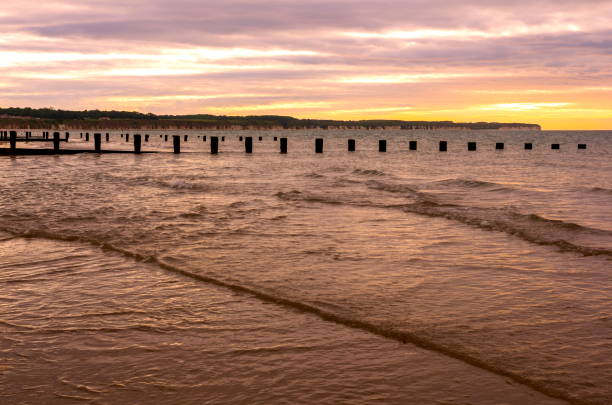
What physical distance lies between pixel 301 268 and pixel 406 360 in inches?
112

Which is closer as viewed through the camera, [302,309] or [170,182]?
[302,309]

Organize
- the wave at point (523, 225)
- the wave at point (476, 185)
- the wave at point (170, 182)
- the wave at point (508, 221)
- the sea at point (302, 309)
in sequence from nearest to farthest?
the sea at point (302, 309) → the wave at point (523, 225) → the wave at point (508, 221) → the wave at point (170, 182) → the wave at point (476, 185)

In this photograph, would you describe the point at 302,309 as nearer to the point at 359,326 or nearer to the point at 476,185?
the point at 359,326

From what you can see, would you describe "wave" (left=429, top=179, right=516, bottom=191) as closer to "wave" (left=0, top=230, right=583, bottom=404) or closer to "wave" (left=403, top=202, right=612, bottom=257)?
"wave" (left=403, top=202, right=612, bottom=257)

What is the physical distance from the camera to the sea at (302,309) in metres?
3.61

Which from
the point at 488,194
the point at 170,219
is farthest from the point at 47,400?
the point at 488,194

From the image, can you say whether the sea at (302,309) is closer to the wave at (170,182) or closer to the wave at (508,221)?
the wave at (508,221)

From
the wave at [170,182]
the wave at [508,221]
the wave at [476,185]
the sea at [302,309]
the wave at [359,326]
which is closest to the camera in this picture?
the sea at [302,309]

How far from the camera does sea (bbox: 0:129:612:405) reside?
3.61 meters

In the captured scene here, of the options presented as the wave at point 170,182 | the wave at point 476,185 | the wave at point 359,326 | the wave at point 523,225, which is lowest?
the wave at point 359,326

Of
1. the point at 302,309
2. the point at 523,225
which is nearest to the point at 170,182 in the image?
the point at 523,225

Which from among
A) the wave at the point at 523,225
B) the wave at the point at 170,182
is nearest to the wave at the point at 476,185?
the wave at the point at 523,225

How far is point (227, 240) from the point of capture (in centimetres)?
851

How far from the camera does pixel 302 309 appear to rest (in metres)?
5.18
